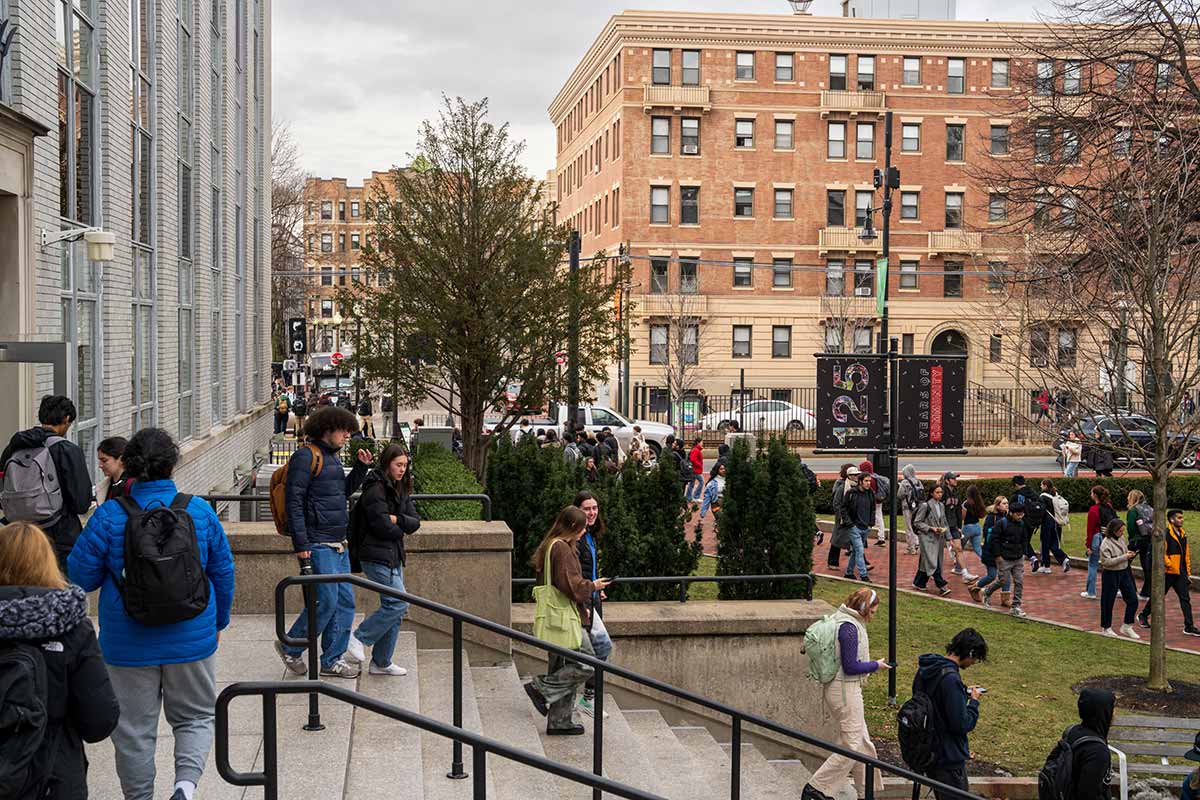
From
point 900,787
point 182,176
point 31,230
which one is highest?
point 182,176

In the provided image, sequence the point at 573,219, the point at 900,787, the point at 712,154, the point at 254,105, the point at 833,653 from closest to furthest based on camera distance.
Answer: the point at 833,653 → the point at 900,787 → the point at 254,105 → the point at 712,154 → the point at 573,219

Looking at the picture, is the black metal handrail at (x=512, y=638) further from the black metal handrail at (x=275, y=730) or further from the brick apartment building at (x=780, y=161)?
the brick apartment building at (x=780, y=161)

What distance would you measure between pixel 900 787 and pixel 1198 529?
18.1 metres

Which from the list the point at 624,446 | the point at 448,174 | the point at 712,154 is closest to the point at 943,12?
the point at 712,154

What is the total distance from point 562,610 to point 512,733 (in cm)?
96

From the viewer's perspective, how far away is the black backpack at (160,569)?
5742 mm

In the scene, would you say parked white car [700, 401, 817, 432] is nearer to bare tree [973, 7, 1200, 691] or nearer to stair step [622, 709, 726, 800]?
bare tree [973, 7, 1200, 691]

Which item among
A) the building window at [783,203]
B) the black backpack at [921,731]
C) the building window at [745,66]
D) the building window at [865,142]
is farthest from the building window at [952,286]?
the black backpack at [921,731]

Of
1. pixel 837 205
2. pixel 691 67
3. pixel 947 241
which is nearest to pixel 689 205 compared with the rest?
pixel 691 67

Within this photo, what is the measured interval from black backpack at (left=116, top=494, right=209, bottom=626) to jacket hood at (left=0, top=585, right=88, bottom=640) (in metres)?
1.25

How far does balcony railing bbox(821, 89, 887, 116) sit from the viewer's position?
54250 mm

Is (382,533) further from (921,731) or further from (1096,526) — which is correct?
(1096,526)

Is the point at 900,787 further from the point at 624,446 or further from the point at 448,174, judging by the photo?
the point at 624,446

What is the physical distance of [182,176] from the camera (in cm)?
2022
